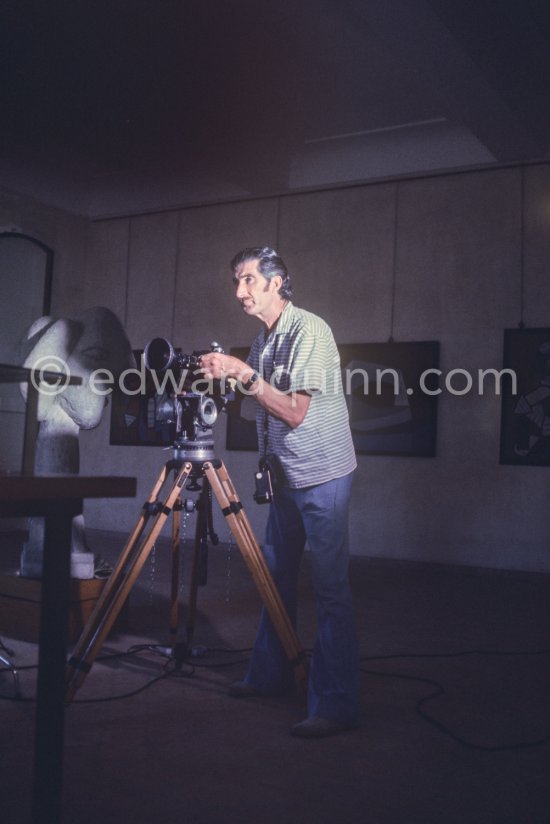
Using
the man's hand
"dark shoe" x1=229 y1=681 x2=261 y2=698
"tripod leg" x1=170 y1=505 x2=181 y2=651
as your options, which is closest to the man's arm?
the man's hand

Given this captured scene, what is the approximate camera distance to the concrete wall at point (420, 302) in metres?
6.16

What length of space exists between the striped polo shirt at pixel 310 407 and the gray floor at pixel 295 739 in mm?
858

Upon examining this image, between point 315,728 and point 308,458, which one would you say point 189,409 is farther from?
point 315,728

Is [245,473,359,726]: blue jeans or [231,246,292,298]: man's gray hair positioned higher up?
[231,246,292,298]: man's gray hair

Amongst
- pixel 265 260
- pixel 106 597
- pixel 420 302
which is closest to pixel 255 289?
pixel 265 260

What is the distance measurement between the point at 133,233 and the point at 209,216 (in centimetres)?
103

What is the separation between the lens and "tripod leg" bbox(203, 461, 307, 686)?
2.61 metres

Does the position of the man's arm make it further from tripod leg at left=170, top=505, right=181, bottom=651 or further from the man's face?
tripod leg at left=170, top=505, right=181, bottom=651

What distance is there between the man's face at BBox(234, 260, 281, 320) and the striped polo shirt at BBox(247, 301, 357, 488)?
0.08 metres

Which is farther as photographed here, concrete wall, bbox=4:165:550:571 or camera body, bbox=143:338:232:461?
concrete wall, bbox=4:165:550:571

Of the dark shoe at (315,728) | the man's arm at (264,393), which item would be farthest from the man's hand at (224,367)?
the dark shoe at (315,728)

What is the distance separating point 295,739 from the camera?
7.73 feet

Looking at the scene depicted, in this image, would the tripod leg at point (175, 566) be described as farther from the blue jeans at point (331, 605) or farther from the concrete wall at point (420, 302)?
the concrete wall at point (420, 302)

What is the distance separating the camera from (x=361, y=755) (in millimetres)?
2236
